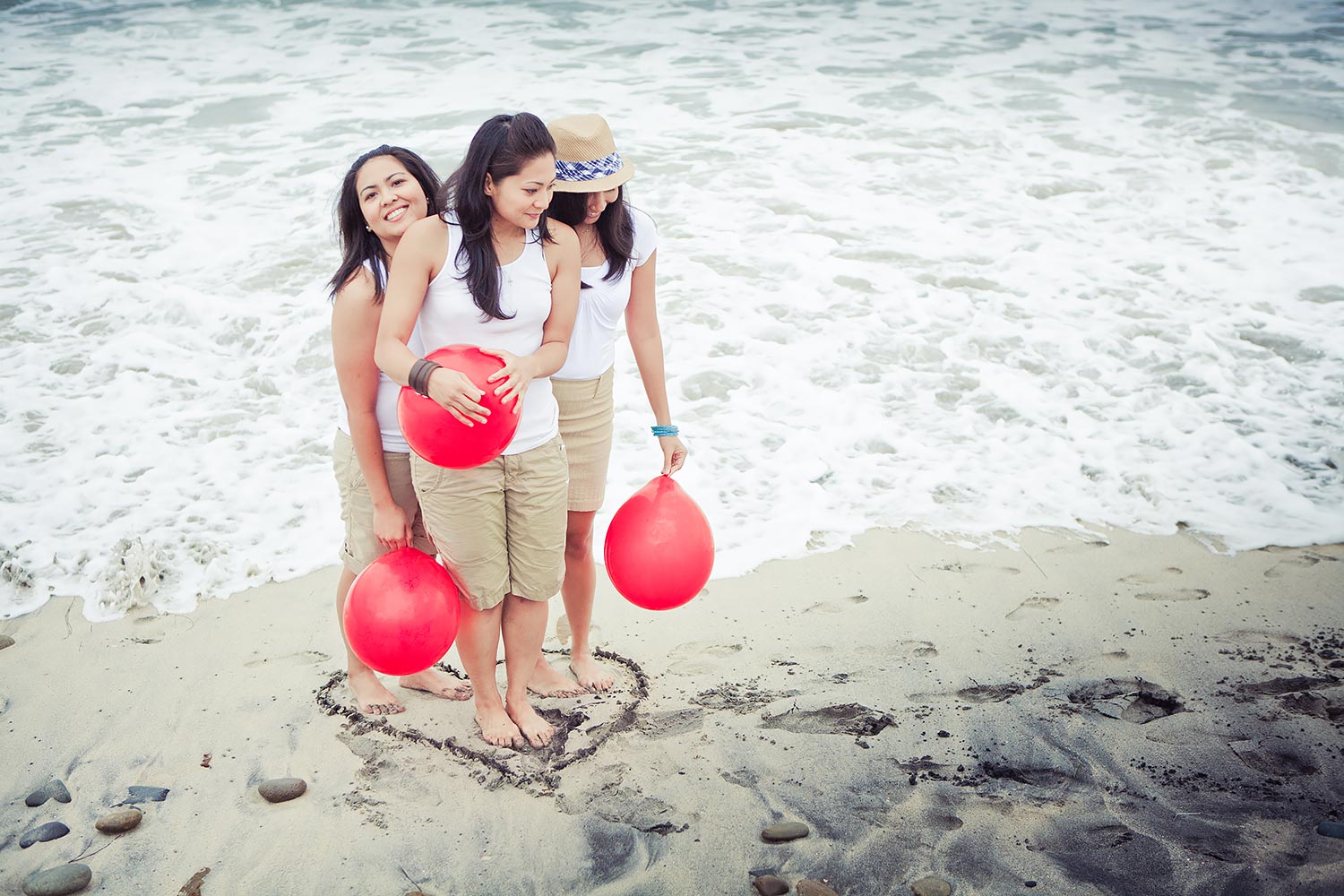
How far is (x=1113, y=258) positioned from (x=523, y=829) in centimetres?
509

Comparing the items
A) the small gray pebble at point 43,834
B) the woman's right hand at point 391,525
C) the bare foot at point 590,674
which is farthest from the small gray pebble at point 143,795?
the bare foot at point 590,674

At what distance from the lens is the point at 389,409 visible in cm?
236

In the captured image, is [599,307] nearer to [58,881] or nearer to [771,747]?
[771,747]

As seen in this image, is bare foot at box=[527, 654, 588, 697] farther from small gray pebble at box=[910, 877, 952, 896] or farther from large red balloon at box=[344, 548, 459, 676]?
small gray pebble at box=[910, 877, 952, 896]

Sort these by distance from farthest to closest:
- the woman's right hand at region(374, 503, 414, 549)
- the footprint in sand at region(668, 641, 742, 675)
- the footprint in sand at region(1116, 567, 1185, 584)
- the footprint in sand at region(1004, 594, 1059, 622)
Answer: the footprint in sand at region(1116, 567, 1185, 584), the footprint in sand at region(1004, 594, 1059, 622), the footprint in sand at region(668, 641, 742, 675), the woman's right hand at region(374, 503, 414, 549)

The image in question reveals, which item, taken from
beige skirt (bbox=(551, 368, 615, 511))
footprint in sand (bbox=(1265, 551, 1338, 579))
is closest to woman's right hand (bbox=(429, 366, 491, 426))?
beige skirt (bbox=(551, 368, 615, 511))

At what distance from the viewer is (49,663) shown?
3006 millimetres

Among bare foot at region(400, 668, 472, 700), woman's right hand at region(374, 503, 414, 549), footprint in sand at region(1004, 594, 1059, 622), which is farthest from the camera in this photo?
footprint in sand at region(1004, 594, 1059, 622)

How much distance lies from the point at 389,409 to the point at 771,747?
1.24 meters

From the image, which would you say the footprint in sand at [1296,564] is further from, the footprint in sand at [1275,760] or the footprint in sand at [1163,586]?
the footprint in sand at [1275,760]

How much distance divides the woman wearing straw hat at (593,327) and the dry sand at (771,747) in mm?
387

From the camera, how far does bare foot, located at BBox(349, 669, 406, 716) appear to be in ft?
9.10

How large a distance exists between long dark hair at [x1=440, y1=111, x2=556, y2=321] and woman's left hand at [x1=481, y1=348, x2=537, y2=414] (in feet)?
0.37

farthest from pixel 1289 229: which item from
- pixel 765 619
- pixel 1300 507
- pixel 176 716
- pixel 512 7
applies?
pixel 512 7
